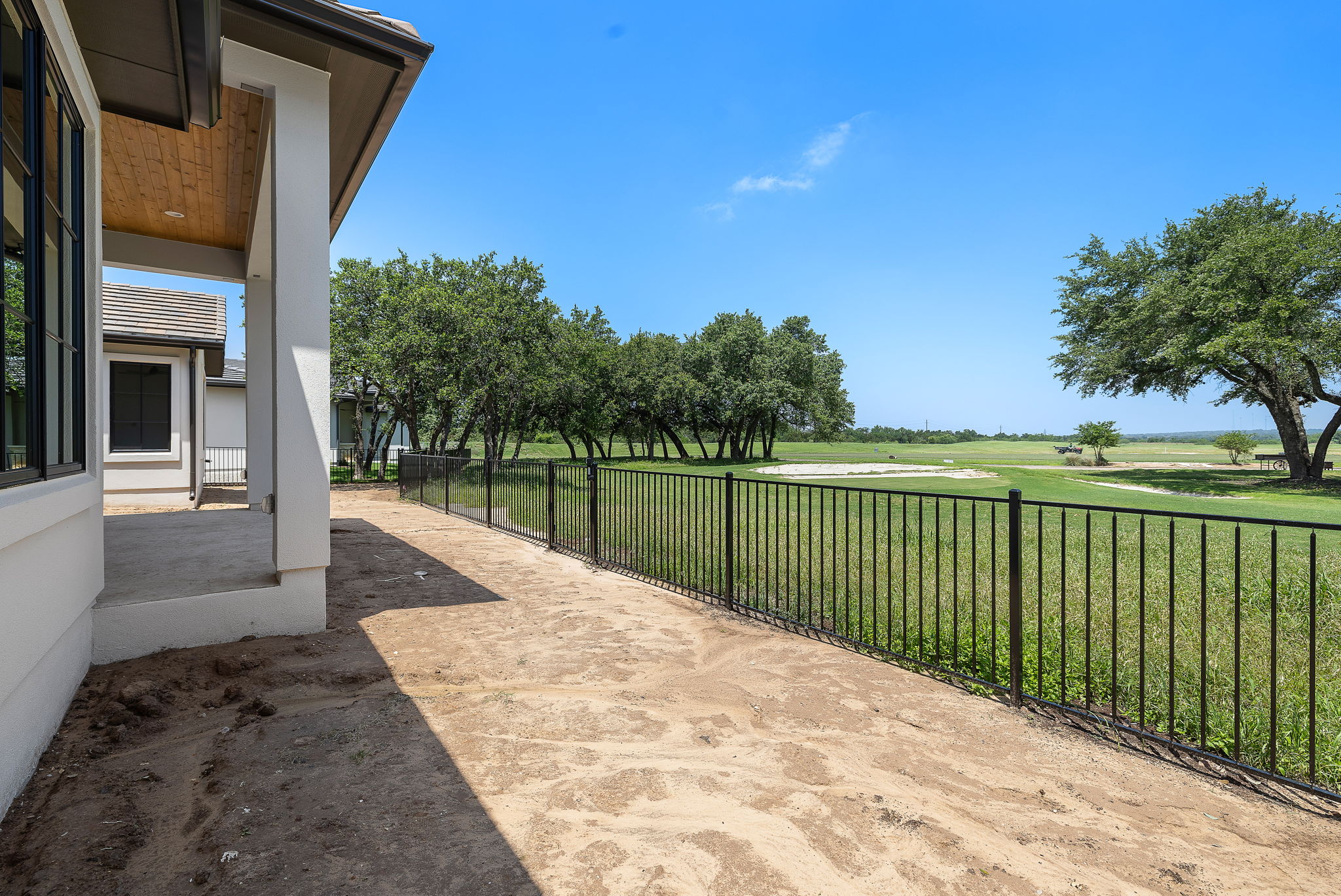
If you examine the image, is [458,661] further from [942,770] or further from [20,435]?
[942,770]

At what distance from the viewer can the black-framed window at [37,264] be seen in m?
2.21

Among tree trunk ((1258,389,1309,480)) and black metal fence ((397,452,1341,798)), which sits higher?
tree trunk ((1258,389,1309,480))

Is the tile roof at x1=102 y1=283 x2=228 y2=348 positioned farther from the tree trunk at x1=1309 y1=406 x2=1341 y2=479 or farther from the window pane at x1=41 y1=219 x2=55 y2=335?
the tree trunk at x1=1309 y1=406 x2=1341 y2=479

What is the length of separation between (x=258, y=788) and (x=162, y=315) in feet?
42.2

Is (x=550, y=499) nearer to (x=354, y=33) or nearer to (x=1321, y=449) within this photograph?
(x=354, y=33)

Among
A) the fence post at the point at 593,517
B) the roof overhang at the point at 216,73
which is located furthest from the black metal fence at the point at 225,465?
the fence post at the point at 593,517

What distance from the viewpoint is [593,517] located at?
7336 mm

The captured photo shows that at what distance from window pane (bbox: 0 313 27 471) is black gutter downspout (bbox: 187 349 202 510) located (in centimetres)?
1146

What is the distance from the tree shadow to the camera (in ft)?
6.20

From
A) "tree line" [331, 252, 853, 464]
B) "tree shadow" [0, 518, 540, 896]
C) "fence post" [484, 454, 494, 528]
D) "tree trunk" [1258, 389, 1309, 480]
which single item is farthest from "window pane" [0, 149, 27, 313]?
"tree trunk" [1258, 389, 1309, 480]

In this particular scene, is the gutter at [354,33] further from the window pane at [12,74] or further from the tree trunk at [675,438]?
the tree trunk at [675,438]

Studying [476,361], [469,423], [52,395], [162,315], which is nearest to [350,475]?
[469,423]

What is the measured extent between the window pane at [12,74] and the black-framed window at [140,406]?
1208 cm

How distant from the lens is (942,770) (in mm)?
2680
